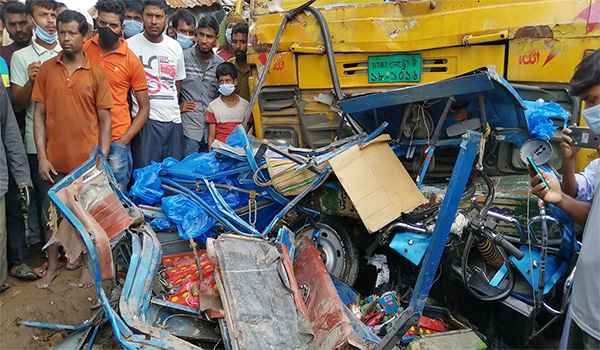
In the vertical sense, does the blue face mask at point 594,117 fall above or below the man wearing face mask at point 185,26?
below

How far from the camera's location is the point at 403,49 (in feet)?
12.3

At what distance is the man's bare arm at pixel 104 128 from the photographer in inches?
155

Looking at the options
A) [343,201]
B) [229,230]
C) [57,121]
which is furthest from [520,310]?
[57,121]

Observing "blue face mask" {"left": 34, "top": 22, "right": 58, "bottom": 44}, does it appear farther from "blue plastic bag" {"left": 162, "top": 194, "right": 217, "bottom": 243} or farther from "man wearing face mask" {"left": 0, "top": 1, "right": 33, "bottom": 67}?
"blue plastic bag" {"left": 162, "top": 194, "right": 217, "bottom": 243}

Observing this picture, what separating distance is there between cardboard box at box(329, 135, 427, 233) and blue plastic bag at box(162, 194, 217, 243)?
3.74 ft

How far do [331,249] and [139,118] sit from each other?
6.80 ft

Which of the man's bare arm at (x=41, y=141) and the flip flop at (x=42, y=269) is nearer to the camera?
the man's bare arm at (x=41, y=141)

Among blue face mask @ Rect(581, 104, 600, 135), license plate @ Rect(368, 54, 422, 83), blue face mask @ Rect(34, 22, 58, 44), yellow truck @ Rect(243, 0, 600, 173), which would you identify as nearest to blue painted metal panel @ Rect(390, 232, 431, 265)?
yellow truck @ Rect(243, 0, 600, 173)

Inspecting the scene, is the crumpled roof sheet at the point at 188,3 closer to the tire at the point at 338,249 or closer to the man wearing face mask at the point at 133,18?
the man wearing face mask at the point at 133,18

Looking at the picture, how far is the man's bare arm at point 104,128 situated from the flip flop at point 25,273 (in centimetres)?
123

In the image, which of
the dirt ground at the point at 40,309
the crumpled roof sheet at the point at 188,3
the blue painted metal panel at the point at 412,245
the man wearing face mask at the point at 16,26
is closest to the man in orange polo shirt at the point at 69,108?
the dirt ground at the point at 40,309

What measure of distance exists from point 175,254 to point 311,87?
1856mm

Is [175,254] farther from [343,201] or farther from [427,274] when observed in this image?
[427,274]

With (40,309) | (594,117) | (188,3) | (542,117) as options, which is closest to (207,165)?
(40,309)
